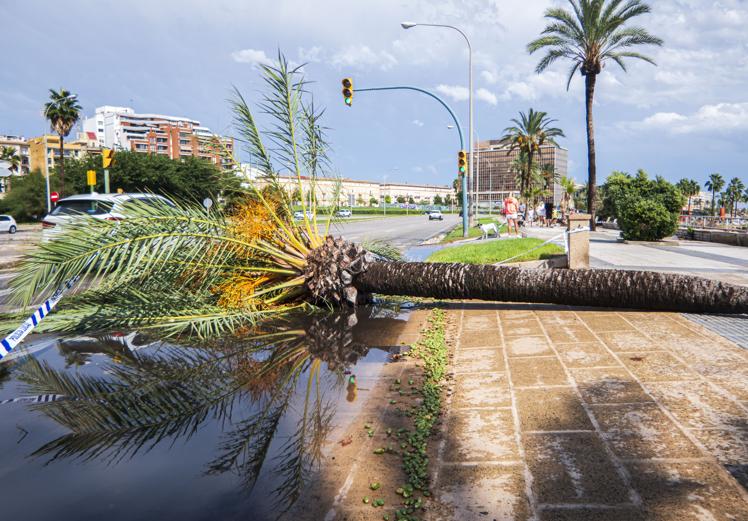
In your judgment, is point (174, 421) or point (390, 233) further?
point (390, 233)

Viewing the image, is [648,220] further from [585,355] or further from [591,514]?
[591,514]

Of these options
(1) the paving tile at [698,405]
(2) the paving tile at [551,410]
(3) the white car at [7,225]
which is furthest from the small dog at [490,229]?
(3) the white car at [7,225]

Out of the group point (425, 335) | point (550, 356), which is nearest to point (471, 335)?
point (425, 335)

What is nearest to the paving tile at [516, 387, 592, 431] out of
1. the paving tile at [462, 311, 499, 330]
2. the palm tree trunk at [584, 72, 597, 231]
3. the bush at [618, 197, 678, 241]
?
the paving tile at [462, 311, 499, 330]

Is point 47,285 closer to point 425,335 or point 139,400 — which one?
point 139,400

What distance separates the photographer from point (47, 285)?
4.92 metres

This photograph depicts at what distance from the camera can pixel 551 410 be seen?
332cm

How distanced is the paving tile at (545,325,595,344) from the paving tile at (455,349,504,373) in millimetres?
696

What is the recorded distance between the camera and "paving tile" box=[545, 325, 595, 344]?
5.01 metres

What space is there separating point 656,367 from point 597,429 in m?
1.43

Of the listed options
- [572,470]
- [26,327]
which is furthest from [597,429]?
[26,327]

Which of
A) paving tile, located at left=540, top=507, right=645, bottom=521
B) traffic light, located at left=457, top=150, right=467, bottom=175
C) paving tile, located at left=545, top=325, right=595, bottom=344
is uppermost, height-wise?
traffic light, located at left=457, top=150, right=467, bottom=175

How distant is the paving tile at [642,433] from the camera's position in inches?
106

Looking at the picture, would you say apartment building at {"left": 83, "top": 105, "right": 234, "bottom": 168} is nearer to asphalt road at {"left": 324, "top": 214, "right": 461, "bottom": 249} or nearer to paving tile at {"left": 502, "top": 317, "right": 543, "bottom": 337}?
asphalt road at {"left": 324, "top": 214, "right": 461, "bottom": 249}
